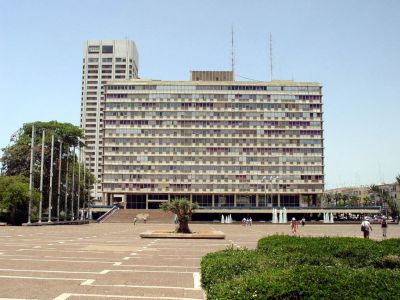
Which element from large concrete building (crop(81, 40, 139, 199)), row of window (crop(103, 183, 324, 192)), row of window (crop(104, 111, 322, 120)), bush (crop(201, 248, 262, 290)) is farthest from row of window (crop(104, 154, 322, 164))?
bush (crop(201, 248, 262, 290))

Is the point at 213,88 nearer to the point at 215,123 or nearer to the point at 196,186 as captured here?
the point at 215,123

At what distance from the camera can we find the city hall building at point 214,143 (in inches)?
4136

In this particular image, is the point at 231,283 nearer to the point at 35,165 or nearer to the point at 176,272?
the point at 176,272

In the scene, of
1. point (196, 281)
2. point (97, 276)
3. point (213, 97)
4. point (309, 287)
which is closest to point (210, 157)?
point (213, 97)

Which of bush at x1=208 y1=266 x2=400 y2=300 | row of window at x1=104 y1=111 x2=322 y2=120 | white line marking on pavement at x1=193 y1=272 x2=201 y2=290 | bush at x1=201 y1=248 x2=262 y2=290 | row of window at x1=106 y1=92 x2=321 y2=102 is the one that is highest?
row of window at x1=106 y1=92 x2=321 y2=102

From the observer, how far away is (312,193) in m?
106

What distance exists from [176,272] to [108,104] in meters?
95.8

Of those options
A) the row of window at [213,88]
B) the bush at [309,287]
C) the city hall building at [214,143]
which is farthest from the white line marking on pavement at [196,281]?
the row of window at [213,88]

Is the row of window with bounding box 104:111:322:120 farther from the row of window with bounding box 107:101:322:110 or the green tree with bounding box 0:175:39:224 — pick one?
the green tree with bounding box 0:175:39:224

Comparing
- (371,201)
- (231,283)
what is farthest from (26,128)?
(371,201)

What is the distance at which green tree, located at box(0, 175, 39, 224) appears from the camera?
177ft

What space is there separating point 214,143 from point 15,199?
5856 cm

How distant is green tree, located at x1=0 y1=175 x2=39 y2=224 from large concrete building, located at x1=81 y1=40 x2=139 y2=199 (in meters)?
105

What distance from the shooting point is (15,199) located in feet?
178
